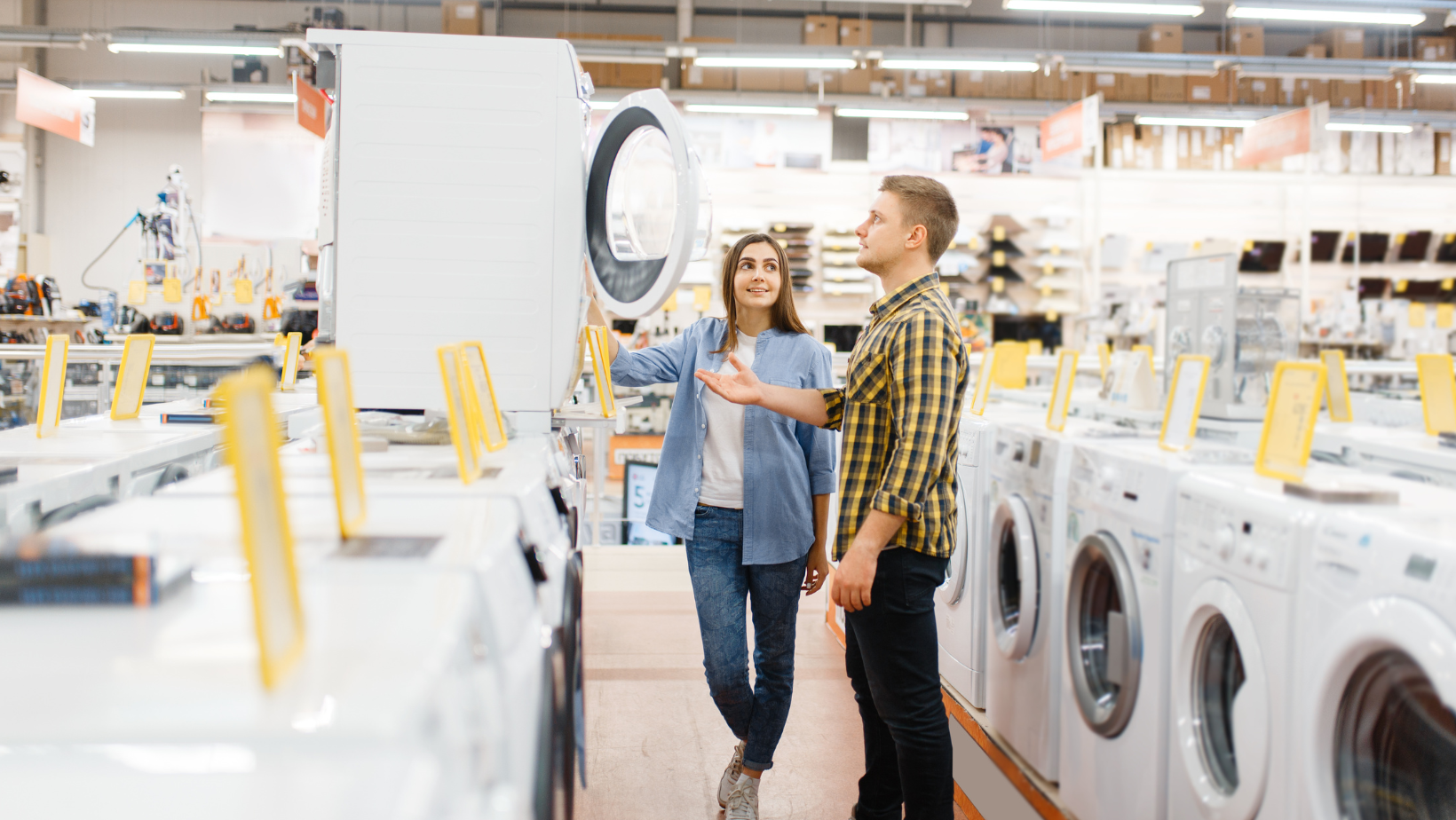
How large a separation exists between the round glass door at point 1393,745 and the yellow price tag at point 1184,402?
0.99 meters

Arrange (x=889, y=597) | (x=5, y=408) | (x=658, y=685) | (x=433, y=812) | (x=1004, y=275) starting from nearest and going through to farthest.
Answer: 1. (x=433, y=812)
2. (x=889, y=597)
3. (x=658, y=685)
4. (x=5, y=408)
5. (x=1004, y=275)

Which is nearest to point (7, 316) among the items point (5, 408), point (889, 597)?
point (5, 408)

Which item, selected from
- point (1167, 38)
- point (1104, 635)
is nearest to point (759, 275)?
point (1104, 635)

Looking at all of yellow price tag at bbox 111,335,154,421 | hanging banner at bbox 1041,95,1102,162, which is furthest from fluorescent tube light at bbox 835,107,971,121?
yellow price tag at bbox 111,335,154,421

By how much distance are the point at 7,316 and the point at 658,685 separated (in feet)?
18.4

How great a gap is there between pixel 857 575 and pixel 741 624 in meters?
0.70

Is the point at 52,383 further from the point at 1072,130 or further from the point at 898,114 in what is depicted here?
the point at 898,114

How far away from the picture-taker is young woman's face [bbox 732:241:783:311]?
102 inches

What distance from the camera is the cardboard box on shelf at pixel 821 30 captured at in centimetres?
920

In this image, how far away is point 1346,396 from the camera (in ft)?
10.9

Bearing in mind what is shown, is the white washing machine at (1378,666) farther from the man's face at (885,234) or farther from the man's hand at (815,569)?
the man's hand at (815,569)

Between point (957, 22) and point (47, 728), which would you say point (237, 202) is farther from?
point (47, 728)

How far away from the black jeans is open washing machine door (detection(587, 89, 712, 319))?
77 centimetres

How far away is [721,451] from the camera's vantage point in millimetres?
2629
